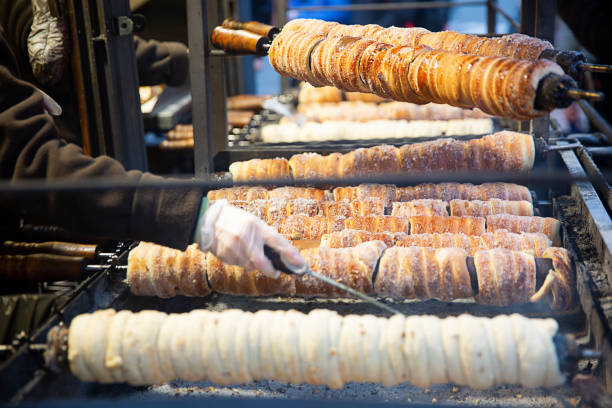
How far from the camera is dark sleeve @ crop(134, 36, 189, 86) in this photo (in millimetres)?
4723

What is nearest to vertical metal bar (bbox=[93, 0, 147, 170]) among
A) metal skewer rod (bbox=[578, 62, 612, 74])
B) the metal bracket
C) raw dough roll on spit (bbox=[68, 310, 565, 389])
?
the metal bracket

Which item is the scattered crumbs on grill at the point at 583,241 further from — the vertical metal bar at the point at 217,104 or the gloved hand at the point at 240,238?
the vertical metal bar at the point at 217,104

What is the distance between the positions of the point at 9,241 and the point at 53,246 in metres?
0.35

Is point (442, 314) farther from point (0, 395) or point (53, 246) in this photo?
point (53, 246)

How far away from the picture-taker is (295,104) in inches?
224

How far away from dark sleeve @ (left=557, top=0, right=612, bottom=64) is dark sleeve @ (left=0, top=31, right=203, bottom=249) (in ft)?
13.2

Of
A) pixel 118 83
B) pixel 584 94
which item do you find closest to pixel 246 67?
pixel 118 83

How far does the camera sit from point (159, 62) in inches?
190

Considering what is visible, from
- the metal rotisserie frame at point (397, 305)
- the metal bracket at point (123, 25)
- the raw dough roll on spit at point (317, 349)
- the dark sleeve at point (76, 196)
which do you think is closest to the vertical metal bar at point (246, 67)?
the metal bracket at point (123, 25)

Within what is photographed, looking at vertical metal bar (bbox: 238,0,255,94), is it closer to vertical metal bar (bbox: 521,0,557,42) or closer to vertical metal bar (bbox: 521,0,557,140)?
vertical metal bar (bbox: 521,0,557,140)

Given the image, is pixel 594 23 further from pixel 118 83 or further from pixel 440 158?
pixel 118 83

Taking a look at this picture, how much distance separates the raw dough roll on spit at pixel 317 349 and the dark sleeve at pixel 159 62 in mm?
3381

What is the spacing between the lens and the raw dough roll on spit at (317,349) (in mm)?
1662

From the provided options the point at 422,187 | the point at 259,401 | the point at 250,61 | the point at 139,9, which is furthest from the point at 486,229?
the point at 250,61
